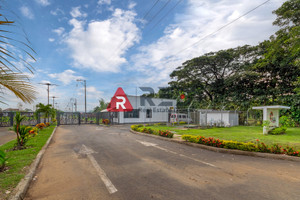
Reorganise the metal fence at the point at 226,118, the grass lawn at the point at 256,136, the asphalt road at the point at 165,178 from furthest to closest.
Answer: the metal fence at the point at 226,118, the grass lawn at the point at 256,136, the asphalt road at the point at 165,178

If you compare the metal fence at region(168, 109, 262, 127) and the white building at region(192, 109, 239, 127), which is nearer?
the metal fence at region(168, 109, 262, 127)

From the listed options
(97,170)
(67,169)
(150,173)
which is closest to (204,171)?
(150,173)

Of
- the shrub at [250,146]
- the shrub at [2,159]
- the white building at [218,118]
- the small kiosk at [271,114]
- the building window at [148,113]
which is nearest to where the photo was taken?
the shrub at [2,159]

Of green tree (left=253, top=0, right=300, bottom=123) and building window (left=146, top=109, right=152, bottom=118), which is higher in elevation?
green tree (left=253, top=0, right=300, bottom=123)

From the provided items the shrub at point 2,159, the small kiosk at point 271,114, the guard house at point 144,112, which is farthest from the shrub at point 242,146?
the guard house at point 144,112

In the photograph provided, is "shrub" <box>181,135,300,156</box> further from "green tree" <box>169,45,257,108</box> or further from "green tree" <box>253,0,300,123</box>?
"green tree" <box>169,45,257,108</box>

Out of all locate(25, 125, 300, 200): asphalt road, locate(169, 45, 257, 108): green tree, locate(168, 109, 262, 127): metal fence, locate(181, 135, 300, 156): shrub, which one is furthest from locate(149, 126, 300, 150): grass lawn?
locate(169, 45, 257, 108): green tree

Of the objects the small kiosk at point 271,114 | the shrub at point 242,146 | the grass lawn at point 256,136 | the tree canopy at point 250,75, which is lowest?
the grass lawn at point 256,136

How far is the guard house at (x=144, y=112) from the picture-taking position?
2834 cm

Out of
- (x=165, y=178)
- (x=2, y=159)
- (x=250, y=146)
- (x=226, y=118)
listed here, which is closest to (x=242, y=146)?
(x=250, y=146)

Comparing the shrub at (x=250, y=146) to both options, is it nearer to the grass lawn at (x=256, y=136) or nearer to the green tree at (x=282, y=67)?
the grass lawn at (x=256, y=136)

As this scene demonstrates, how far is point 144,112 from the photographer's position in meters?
30.4

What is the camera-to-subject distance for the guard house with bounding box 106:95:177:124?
28341mm
